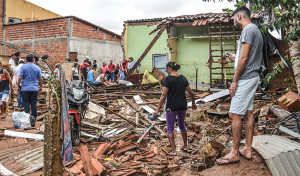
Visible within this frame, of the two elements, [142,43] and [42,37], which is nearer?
[142,43]

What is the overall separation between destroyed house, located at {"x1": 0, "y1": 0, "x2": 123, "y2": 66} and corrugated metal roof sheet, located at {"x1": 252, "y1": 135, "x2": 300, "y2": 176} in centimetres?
1799

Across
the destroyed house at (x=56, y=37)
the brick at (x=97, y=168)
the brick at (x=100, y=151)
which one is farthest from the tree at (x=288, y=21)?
the destroyed house at (x=56, y=37)

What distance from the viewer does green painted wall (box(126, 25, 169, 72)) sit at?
1953 cm

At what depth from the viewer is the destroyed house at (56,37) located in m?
20.7

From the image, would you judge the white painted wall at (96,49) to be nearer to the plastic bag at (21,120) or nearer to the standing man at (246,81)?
the plastic bag at (21,120)

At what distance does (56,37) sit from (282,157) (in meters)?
19.9

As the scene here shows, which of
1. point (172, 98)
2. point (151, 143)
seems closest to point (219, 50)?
point (151, 143)

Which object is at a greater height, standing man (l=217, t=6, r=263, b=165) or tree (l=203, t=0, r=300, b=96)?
tree (l=203, t=0, r=300, b=96)

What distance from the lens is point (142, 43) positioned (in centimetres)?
1998

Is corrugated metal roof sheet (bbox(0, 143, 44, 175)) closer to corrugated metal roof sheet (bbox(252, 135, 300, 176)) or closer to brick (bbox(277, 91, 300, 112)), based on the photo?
corrugated metal roof sheet (bbox(252, 135, 300, 176))

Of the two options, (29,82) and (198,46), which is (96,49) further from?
(29,82)

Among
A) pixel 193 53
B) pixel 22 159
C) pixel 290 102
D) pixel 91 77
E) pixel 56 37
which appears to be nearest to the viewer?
pixel 22 159

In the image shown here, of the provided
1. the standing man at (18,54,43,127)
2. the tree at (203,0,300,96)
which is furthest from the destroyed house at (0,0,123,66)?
the tree at (203,0,300,96)

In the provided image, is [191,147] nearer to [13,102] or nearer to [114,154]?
[114,154]
